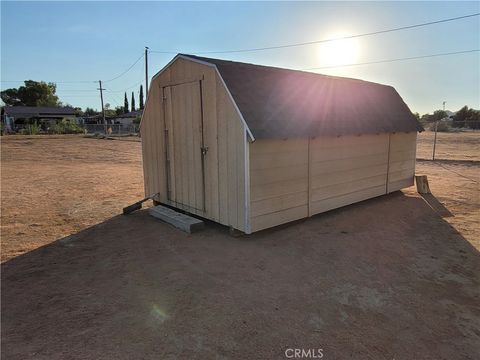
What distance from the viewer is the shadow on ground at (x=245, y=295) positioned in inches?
113

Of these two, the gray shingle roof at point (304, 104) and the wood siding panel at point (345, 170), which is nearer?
the gray shingle roof at point (304, 104)

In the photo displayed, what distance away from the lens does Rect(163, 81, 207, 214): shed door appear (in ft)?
20.5

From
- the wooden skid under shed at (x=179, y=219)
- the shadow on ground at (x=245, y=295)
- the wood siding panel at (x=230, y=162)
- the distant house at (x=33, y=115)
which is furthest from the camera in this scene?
the distant house at (x=33, y=115)

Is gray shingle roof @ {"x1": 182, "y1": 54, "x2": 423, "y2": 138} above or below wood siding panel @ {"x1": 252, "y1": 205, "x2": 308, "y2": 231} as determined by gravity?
above

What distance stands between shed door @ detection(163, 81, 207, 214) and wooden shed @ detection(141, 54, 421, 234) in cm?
2

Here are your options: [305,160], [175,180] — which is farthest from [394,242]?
[175,180]

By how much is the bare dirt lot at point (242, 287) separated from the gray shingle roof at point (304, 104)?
1.83 m

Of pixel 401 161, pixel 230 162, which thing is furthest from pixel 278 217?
pixel 401 161

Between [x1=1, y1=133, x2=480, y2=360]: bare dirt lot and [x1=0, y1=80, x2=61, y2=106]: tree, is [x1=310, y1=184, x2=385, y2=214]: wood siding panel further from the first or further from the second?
[x1=0, y1=80, x2=61, y2=106]: tree

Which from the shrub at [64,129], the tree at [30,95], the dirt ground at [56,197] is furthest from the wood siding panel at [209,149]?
the tree at [30,95]

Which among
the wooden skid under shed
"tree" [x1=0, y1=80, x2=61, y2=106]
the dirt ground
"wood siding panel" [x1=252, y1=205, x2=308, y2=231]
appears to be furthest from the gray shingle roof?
"tree" [x1=0, y1=80, x2=61, y2=106]

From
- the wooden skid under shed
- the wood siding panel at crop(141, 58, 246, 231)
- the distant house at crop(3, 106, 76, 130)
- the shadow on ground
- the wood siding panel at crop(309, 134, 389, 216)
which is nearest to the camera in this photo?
the shadow on ground

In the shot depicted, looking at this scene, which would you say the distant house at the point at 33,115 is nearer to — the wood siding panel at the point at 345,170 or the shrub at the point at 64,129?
the shrub at the point at 64,129

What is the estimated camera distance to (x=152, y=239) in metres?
5.63
